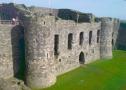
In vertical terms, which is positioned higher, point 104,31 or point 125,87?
point 104,31

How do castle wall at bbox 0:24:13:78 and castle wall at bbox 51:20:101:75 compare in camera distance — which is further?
castle wall at bbox 51:20:101:75

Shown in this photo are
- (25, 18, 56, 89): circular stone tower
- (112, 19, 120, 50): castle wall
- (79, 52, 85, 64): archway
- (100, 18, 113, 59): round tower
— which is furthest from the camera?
(112, 19, 120, 50): castle wall

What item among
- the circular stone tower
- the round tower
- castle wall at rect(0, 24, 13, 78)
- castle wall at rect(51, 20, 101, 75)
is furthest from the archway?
castle wall at rect(0, 24, 13, 78)

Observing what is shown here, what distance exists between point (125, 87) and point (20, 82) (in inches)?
365

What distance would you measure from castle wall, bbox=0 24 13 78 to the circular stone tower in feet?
4.95

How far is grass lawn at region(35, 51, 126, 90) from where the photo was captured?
27.2m

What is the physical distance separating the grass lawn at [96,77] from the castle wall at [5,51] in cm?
395

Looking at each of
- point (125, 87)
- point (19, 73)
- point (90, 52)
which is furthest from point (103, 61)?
point (19, 73)

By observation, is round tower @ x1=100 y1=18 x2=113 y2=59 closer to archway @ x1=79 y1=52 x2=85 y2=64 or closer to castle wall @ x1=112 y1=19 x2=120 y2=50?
archway @ x1=79 y1=52 x2=85 y2=64

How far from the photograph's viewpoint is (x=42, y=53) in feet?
85.0

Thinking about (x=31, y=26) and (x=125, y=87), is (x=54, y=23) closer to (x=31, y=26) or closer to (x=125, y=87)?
(x=31, y=26)

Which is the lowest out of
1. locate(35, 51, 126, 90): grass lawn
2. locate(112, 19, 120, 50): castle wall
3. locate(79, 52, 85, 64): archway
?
locate(35, 51, 126, 90): grass lawn

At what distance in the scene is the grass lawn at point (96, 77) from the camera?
27203mm

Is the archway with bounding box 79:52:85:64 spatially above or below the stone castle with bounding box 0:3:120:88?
below
